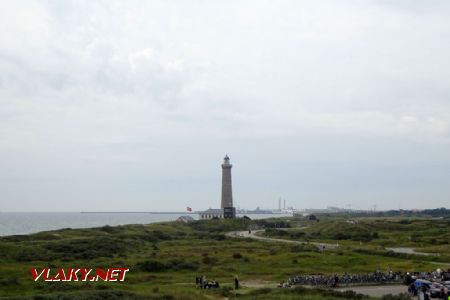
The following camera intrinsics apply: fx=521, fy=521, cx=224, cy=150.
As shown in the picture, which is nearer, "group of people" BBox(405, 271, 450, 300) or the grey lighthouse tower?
"group of people" BBox(405, 271, 450, 300)

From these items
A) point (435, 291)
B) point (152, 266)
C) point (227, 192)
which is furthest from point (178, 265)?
point (227, 192)

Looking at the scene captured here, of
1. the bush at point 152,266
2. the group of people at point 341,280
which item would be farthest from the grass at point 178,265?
the group of people at point 341,280

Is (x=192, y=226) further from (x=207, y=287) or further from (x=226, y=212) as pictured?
(x=207, y=287)

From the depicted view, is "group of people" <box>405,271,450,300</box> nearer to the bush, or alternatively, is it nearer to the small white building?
the bush

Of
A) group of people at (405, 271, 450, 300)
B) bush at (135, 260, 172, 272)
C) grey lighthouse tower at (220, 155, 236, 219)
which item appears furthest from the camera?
grey lighthouse tower at (220, 155, 236, 219)

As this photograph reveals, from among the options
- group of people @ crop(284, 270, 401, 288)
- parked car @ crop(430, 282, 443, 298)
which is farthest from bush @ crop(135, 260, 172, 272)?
parked car @ crop(430, 282, 443, 298)

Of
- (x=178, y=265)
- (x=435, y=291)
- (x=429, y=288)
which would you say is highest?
(x=429, y=288)

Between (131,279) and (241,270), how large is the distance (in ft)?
42.0

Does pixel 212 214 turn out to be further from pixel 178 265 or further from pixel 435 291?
pixel 435 291

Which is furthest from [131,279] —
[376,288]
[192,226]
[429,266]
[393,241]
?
[192,226]

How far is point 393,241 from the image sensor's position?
92.9 metres

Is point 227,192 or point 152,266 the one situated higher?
point 227,192

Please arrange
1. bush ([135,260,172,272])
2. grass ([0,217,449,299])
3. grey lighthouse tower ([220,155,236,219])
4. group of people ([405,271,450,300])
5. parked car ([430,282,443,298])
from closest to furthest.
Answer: group of people ([405,271,450,300]) → parked car ([430,282,443,298]) → grass ([0,217,449,299]) → bush ([135,260,172,272]) → grey lighthouse tower ([220,155,236,219])

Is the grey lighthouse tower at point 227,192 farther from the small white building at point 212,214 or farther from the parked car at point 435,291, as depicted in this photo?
the parked car at point 435,291
